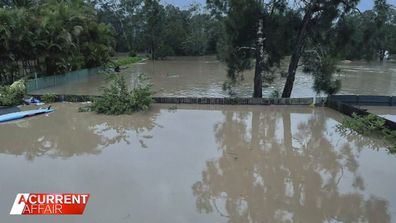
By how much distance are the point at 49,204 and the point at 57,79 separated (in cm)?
1384

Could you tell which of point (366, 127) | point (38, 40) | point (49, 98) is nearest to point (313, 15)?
point (366, 127)

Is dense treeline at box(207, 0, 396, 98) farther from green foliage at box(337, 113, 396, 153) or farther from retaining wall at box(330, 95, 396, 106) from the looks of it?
green foliage at box(337, 113, 396, 153)

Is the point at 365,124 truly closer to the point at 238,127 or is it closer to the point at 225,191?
the point at 238,127

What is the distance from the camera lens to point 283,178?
21.0 ft

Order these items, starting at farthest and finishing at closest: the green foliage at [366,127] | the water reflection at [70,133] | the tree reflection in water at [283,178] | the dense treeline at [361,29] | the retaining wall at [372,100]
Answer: the retaining wall at [372,100], the dense treeline at [361,29], the green foliage at [366,127], the water reflection at [70,133], the tree reflection in water at [283,178]

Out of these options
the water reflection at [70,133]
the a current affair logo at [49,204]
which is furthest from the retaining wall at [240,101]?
the a current affair logo at [49,204]

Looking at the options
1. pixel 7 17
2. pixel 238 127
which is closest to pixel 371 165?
pixel 238 127

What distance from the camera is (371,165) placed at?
7172 mm

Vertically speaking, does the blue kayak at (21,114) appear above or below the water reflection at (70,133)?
above

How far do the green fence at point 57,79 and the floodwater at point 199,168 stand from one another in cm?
527

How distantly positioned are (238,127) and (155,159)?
11.5 ft

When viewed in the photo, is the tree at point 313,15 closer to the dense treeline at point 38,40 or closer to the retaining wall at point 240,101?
the retaining wall at point 240,101

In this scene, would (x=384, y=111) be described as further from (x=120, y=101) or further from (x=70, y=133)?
(x=70, y=133)

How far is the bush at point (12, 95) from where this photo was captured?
12.1 metres
